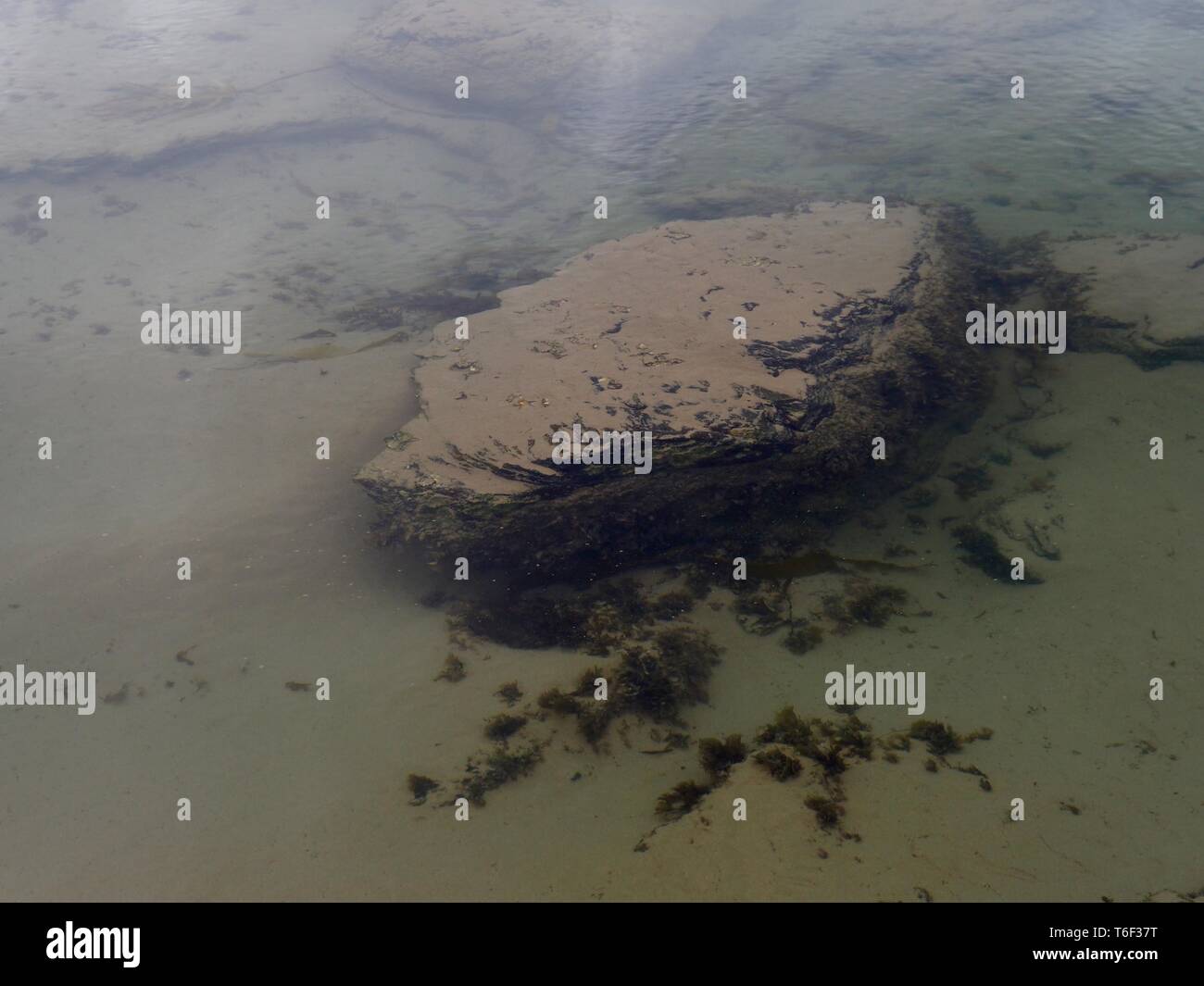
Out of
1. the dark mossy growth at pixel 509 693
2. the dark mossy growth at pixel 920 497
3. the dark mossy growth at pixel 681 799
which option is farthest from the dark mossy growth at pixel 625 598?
the dark mossy growth at pixel 920 497

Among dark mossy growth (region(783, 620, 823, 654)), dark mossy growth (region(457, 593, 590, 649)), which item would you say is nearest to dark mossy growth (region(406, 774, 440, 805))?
dark mossy growth (region(457, 593, 590, 649))

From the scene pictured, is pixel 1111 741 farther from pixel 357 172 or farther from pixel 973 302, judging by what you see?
pixel 357 172

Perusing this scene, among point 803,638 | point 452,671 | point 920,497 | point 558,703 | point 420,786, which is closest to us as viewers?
point 420,786

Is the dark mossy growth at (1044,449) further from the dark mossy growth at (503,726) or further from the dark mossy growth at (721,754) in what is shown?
the dark mossy growth at (503,726)

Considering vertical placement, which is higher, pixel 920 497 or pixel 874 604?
pixel 920 497

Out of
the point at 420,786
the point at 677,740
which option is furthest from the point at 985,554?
the point at 420,786

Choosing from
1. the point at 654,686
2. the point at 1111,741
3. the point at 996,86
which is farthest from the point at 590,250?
the point at 996,86

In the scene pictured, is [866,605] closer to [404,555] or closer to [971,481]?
[971,481]
